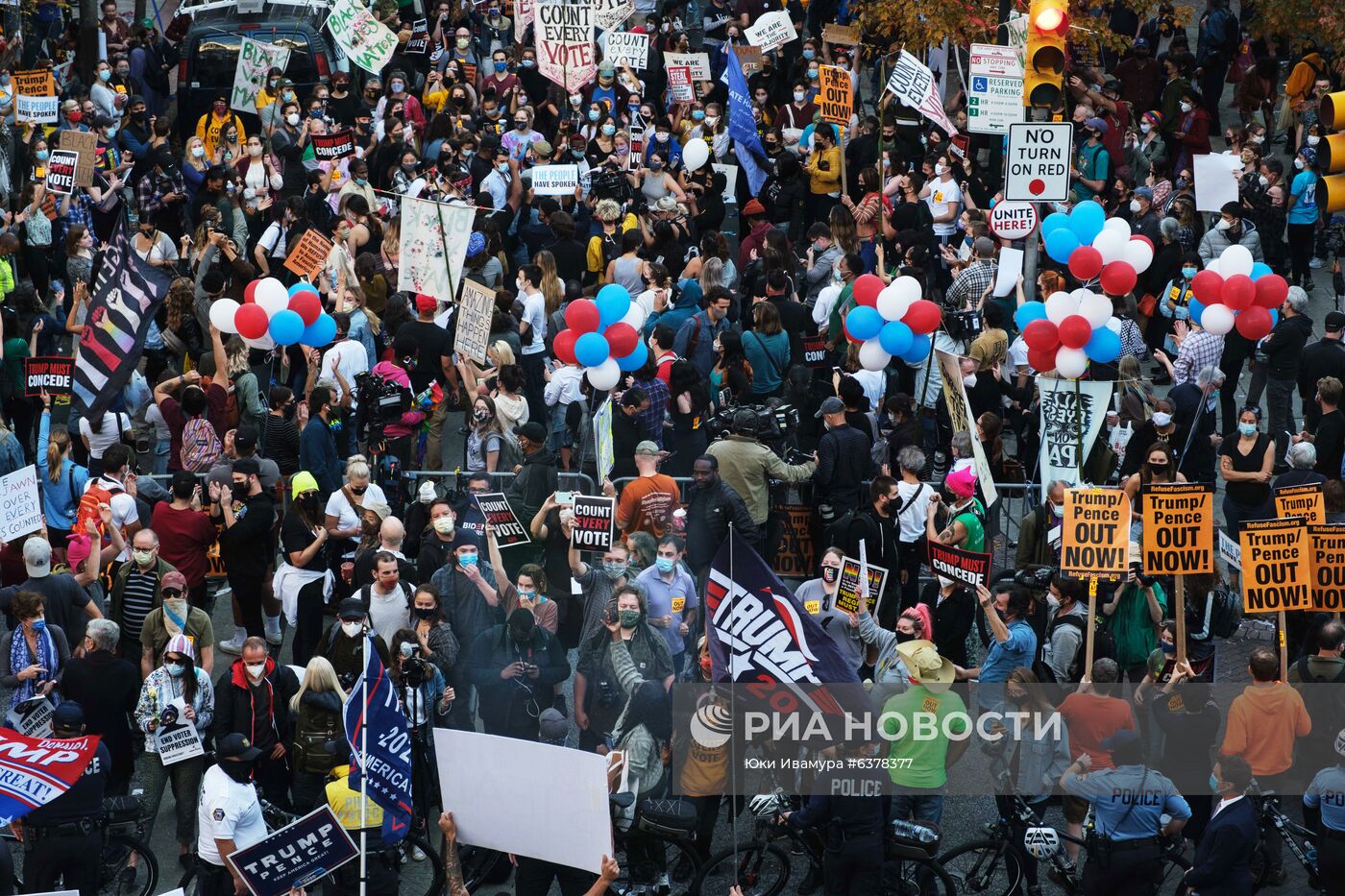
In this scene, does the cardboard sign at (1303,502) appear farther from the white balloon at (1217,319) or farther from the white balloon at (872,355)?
the white balloon at (872,355)

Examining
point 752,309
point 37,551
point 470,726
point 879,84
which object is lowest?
point 470,726

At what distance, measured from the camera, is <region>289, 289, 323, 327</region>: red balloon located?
1578 cm

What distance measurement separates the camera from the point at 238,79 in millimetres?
22953

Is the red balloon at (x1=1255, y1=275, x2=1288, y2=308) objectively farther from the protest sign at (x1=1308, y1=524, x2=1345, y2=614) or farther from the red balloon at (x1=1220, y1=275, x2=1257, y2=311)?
the protest sign at (x1=1308, y1=524, x2=1345, y2=614)

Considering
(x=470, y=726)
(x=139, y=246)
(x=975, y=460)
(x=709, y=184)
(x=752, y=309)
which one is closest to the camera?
(x=470, y=726)

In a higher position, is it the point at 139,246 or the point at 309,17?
the point at 309,17

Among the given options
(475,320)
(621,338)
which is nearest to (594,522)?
(621,338)

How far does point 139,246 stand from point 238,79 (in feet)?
17.3

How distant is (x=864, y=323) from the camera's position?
1542cm

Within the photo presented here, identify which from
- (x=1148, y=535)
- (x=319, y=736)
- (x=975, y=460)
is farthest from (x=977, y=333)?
(x=319, y=736)

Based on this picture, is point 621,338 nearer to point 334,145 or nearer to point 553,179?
point 553,179

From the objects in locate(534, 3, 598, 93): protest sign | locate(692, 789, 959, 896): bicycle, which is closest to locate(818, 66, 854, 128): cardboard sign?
locate(534, 3, 598, 93): protest sign

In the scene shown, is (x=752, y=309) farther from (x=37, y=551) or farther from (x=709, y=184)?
(x=37, y=551)

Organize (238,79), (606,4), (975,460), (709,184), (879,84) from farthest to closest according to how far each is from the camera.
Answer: (879,84)
(606,4)
(238,79)
(709,184)
(975,460)
